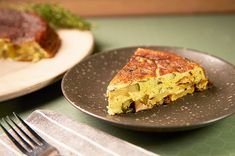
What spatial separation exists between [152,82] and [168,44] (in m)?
0.85

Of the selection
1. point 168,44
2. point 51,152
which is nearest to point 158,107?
point 51,152

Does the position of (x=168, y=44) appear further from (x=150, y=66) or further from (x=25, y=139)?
(x=25, y=139)

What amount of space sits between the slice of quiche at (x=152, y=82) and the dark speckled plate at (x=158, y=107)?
0.03 metres

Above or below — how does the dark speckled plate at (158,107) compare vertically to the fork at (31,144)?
above

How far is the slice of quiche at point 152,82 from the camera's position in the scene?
148 cm

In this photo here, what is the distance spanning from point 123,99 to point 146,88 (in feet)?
0.33

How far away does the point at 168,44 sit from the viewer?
7.64 feet

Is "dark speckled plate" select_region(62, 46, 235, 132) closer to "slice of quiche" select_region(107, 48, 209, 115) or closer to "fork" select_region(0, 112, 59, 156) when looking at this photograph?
"slice of quiche" select_region(107, 48, 209, 115)

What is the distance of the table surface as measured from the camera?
53.8 inches

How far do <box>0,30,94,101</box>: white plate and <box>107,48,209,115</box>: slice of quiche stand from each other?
0.38m

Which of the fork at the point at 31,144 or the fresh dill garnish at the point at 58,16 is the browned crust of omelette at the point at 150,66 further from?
the fresh dill garnish at the point at 58,16

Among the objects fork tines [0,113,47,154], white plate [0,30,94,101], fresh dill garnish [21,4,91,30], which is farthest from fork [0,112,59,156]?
fresh dill garnish [21,4,91,30]

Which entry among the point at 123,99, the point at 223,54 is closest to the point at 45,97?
the point at 123,99

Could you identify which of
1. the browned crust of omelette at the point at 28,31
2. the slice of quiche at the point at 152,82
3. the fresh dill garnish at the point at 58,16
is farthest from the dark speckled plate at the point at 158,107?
the fresh dill garnish at the point at 58,16
